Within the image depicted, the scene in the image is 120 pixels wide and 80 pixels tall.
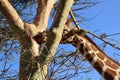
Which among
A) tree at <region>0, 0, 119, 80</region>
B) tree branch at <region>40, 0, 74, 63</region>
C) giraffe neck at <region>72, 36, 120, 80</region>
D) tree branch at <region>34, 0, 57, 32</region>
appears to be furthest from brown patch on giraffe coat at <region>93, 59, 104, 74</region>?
tree branch at <region>34, 0, 57, 32</region>

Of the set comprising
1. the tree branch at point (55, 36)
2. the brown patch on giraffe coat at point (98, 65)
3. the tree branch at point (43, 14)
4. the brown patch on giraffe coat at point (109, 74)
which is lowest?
the brown patch on giraffe coat at point (109, 74)

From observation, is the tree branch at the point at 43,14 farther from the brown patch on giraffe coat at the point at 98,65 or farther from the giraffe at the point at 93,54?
the brown patch on giraffe coat at the point at 98,65

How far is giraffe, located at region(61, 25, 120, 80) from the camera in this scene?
4.58 metres

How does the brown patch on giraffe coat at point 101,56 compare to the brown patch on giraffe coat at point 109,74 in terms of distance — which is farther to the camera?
the brown patch on giraffe coat at point 101,56

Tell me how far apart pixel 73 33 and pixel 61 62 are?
1.24 ft

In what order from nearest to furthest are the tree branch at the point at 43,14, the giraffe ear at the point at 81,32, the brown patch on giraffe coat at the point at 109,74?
the giraffe ear at the point at 81,32, the brown patch on giraffe coat at the point at 109,74, the tree branch at the point at 43,14

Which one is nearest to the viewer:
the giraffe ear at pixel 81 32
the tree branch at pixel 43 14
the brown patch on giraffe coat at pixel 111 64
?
the giraffe ear at pixel 81 32

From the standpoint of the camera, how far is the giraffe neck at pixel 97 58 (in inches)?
180

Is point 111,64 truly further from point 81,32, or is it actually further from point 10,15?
point 10,15

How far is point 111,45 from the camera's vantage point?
5098 millimetres

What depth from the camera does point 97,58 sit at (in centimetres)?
471

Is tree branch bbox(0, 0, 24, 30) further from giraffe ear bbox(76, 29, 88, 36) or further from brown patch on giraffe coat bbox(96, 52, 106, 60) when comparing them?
brown patch on giraffe coat bbox(96, 52, 106, 60)

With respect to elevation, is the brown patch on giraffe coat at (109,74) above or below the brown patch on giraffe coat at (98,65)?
below

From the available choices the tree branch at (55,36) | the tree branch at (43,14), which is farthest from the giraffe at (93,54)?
the tree branch at (43,14)
